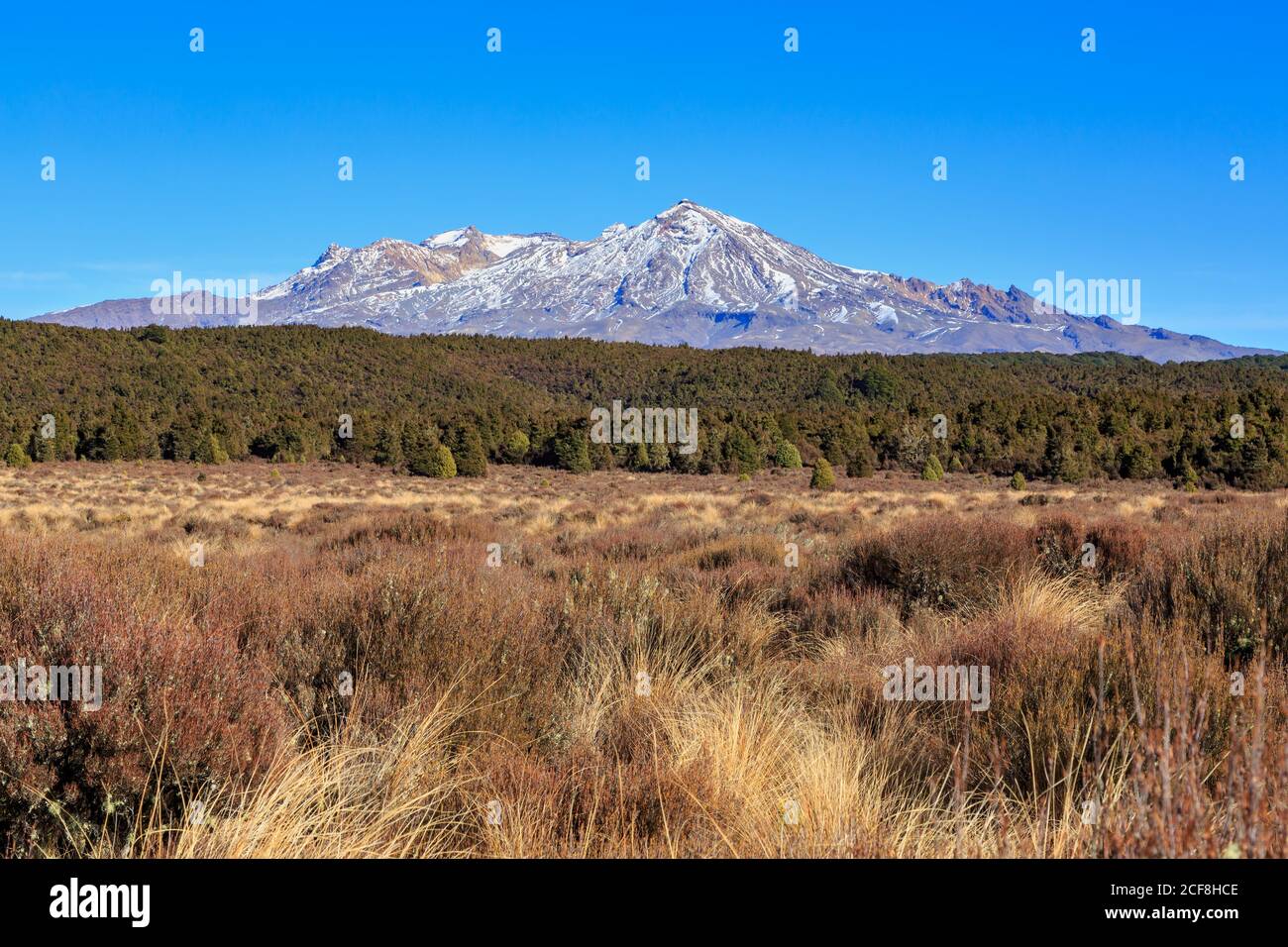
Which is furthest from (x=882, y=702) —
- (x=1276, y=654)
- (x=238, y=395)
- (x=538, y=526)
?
(x=238, y=395)

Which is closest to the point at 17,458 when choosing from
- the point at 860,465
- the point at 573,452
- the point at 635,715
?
the point at 573,452

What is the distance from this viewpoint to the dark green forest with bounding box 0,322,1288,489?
52281 mm

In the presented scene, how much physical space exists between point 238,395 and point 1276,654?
11940 centimetres

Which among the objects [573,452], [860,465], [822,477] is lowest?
[822,477]

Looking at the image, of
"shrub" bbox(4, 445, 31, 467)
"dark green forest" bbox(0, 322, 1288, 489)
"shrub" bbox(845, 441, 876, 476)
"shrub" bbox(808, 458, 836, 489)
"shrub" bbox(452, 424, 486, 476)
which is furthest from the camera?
"shrub" bbox(452, 424, 486, 476)

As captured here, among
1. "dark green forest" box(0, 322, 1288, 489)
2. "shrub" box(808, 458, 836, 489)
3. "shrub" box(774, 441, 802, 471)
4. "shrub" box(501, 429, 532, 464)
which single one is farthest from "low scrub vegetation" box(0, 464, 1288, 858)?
"shrub" box(501, 429, 532, 464)

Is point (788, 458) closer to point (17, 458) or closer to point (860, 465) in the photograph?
point (860, 465)

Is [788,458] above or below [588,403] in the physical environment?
below

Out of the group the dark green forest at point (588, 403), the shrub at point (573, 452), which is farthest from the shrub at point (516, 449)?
the shrub at point (573, 452)

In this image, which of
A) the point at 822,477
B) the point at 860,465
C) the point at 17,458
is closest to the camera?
the point at 822,477

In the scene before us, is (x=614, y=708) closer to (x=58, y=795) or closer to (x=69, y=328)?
(x=58, y=795)

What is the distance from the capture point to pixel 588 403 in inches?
5354

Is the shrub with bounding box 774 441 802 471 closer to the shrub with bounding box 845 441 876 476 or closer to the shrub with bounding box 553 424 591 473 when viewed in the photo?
the shrub with bounding box 845 441 876 476
